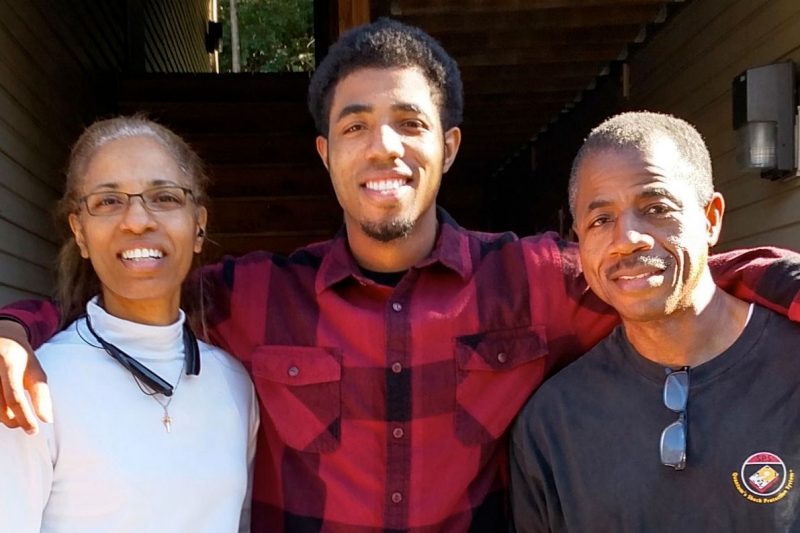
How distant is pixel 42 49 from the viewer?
16.5ft

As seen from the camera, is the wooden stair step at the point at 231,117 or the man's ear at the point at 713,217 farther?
the wooden stair step at the point at 231,117

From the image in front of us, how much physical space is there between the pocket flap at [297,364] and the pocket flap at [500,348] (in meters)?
0.31

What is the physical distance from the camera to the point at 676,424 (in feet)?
5.65

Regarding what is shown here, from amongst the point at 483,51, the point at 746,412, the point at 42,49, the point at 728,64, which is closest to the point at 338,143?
the point at 746,412

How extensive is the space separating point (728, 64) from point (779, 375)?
9.59 ft

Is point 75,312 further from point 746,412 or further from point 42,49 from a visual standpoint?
point 42,49

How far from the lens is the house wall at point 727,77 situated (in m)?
3.77

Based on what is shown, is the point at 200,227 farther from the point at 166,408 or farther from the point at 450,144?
the point at 450,144

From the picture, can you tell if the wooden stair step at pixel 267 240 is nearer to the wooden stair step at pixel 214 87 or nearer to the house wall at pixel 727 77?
the wooden stair step at pixel 214 87

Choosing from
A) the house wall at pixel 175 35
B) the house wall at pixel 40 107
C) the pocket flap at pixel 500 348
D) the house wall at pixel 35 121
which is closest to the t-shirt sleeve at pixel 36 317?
the pocket flap at pixel 500 348

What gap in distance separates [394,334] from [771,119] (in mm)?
2374

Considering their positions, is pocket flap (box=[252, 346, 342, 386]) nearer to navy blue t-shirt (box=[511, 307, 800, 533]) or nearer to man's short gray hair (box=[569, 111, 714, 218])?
navy blue t-shirt (box=[511, 307, 800, 533])

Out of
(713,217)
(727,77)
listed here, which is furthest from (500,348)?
(727,77)

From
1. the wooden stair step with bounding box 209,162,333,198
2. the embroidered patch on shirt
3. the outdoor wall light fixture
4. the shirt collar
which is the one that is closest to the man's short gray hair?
the shirt collar
